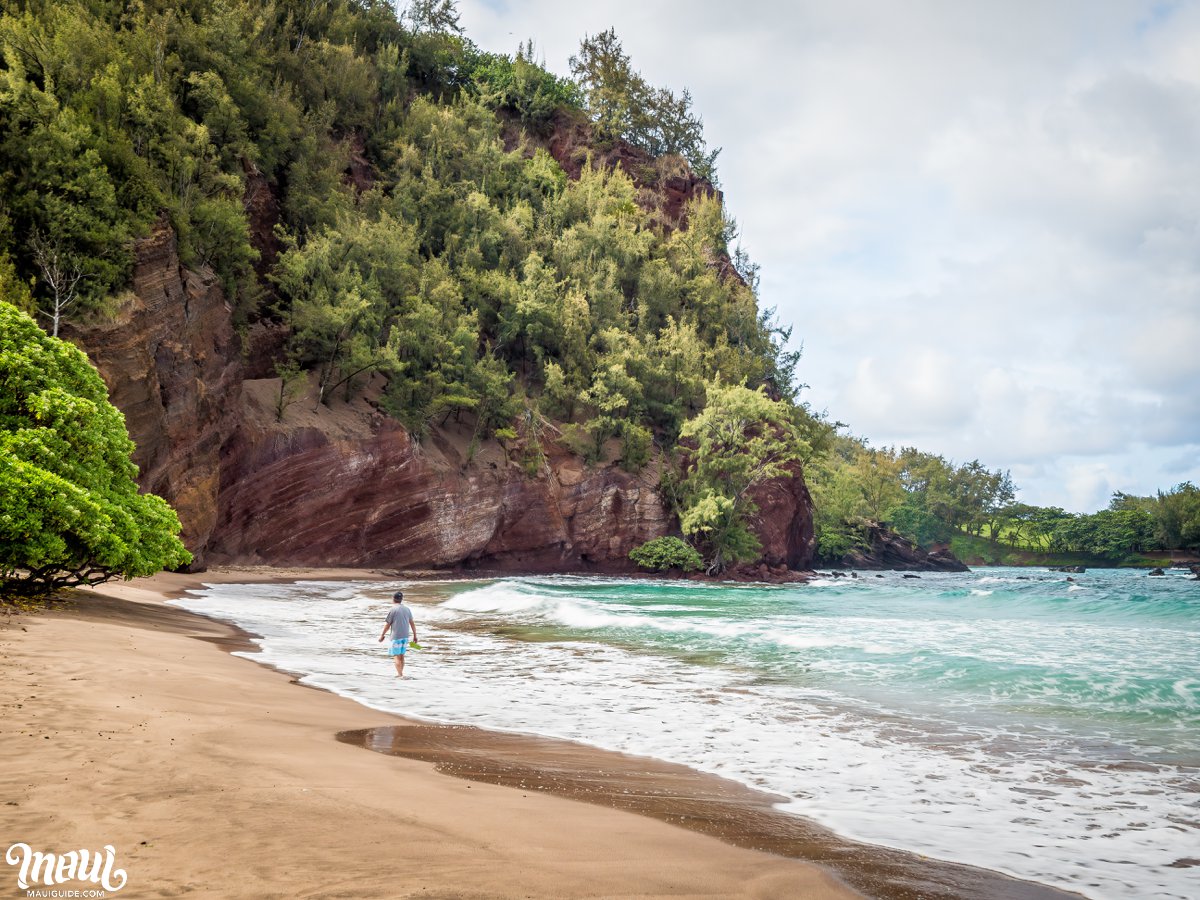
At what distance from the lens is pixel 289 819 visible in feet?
Result: 14.5

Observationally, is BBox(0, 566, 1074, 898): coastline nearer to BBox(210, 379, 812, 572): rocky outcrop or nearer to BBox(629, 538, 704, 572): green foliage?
BBox(210, 379, 812, 572): rocky outcrop

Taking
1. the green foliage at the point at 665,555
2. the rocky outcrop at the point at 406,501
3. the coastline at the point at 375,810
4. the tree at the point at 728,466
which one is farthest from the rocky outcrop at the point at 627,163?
the coastline at the point at 375,810

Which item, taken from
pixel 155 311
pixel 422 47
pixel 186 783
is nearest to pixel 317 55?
pixel 422 47

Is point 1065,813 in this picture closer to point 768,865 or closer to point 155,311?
point 768,865

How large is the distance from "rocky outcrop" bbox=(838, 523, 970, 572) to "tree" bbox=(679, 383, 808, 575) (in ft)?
117

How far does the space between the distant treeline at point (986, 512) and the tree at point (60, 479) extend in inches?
3306

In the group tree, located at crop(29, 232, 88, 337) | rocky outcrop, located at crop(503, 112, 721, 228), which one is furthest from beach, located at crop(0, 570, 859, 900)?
rocky outcrop, located at crop(503, 112, 721, 228)

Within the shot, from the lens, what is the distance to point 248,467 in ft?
116

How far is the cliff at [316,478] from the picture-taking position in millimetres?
28812

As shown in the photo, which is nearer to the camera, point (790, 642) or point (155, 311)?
point (790, 642)

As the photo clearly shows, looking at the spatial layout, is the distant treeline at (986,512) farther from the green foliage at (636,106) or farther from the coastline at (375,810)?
the coastline at (375,810)

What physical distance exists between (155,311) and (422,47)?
46778mm

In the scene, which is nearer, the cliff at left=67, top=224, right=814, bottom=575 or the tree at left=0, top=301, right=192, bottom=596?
the tree at left=0, top=301, right=192, bottom=596

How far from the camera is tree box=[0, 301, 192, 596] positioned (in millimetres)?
11641
